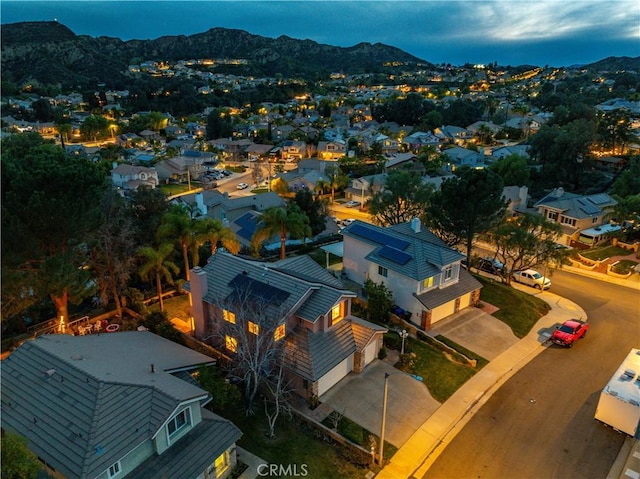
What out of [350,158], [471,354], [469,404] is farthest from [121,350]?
[350,158]

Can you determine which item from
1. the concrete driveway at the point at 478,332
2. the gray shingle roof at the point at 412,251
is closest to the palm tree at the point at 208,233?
the gray shingle roof at the point at 412,251

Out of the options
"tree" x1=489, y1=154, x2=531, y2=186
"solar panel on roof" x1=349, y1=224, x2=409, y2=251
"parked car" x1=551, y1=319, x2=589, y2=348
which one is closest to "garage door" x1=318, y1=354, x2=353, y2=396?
"solar panel on roof" x1=349, y1=224, x2=409, y2=251

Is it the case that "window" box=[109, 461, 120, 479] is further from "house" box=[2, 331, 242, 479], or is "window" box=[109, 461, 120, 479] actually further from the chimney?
the chimney

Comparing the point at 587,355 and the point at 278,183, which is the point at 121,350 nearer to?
the point at 587,355

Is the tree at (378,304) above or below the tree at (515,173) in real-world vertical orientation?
below

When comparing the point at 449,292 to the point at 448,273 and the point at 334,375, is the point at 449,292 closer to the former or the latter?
the point at 448,273

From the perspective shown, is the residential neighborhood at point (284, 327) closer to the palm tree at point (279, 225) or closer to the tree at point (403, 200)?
the palm tree at point (279, 225)
